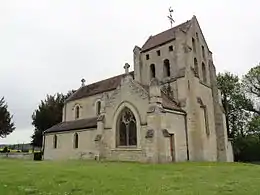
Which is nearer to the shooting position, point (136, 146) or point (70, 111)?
point (136, 146)

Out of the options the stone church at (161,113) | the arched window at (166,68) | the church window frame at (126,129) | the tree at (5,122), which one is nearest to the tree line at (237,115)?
Answer: the tree at (5,122)

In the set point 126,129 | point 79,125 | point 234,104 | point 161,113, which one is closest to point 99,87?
point 79,125

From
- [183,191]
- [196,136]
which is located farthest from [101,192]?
[196,136]

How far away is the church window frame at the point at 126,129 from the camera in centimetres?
2324

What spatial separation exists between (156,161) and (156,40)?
648 inches

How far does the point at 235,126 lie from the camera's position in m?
43.0

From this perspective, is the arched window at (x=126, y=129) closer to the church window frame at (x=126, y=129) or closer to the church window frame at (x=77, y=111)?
the church window frame at (x=126, y=129)

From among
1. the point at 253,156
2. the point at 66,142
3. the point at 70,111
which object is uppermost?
the point at 70,111

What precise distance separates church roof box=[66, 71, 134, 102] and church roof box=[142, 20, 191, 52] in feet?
14.3

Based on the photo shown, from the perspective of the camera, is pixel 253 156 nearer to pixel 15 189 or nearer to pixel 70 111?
pixel 70 111

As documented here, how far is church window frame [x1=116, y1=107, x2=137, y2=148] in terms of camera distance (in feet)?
76.2

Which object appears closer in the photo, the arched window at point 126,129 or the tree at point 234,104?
the arched window at point 126,129

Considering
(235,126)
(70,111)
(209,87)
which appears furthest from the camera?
(235,126)

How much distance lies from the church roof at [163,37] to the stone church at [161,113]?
16 centimetres
